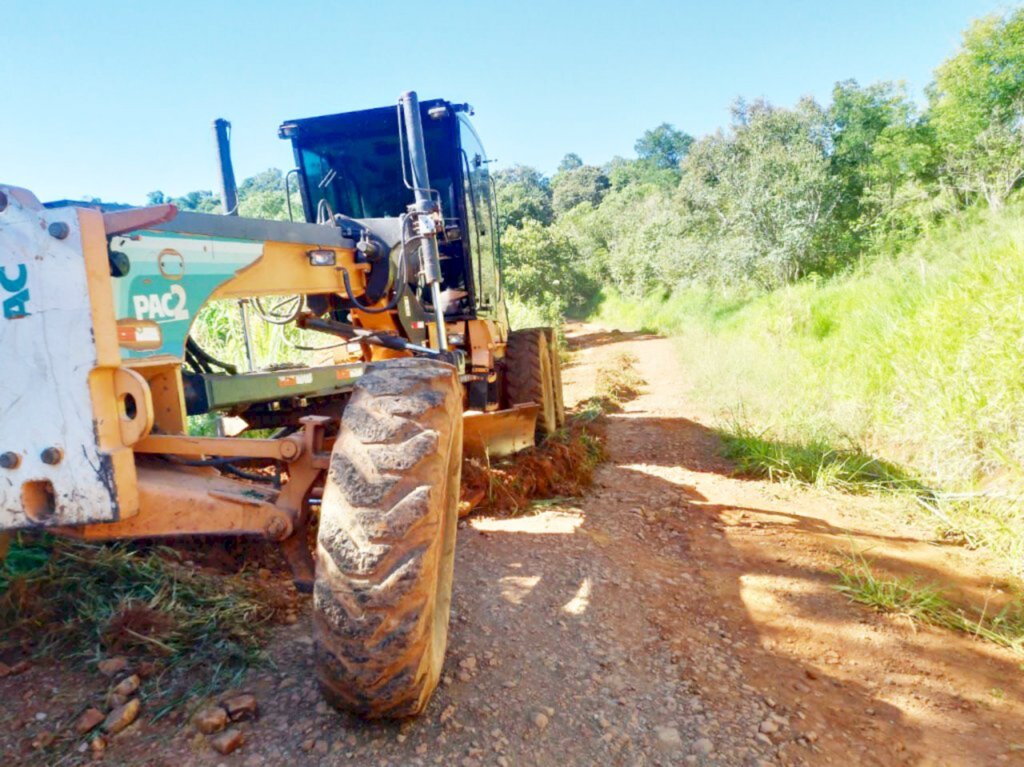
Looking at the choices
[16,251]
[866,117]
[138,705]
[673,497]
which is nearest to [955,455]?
[673,497]

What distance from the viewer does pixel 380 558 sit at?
183 cm

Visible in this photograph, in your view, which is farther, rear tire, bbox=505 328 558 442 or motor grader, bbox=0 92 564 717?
rear tire, bbox=505 328 558 442

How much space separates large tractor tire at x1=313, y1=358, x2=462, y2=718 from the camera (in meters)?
1.83

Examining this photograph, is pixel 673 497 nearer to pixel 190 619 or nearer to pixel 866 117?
pixel 190 619

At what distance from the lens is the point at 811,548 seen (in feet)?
13.2

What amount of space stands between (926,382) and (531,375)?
10.4 feet

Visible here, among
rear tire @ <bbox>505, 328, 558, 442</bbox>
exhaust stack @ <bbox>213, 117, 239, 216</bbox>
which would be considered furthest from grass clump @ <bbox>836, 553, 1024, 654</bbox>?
exhaust stack @ <bbox>213, 117, 239, 216</bbox>

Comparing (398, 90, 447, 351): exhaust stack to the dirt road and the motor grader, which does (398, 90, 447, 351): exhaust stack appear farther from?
the dirt road

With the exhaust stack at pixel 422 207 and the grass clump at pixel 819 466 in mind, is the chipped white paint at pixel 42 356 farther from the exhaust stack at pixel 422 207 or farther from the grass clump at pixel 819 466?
the grass clump at pixel 819 466

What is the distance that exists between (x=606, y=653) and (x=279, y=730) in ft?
4.19

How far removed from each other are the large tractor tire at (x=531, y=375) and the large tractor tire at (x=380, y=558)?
3.65 meters

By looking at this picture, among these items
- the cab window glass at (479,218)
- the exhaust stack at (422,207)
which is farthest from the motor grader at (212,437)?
the cab window glass at (479,218)

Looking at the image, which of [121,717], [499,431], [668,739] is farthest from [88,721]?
[499,431]

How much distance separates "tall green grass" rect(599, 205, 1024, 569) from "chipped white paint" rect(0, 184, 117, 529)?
4.55 m
